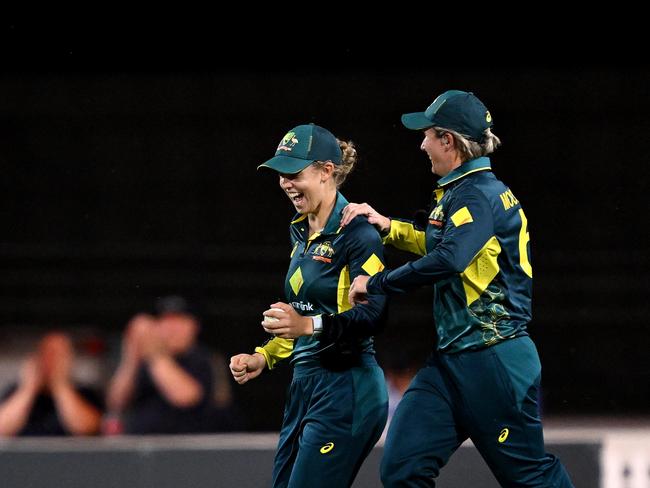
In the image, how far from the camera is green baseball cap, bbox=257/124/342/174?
11.4ft

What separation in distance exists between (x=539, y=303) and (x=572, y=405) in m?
Answer: 0.87

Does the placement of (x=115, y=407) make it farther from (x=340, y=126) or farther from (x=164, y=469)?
(x=340, y=126)

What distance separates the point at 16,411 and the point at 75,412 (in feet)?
0.87

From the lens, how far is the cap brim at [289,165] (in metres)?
3.47

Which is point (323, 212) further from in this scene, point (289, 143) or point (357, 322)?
point (357, 322)

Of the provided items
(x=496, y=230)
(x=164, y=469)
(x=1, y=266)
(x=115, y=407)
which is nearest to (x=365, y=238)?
(x=496, y=230)

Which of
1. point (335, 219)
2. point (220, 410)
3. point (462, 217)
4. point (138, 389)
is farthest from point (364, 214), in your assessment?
point (138, 389)

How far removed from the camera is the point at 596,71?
887cm

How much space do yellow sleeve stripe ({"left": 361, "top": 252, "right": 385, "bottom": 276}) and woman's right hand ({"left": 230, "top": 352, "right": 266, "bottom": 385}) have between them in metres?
0.44

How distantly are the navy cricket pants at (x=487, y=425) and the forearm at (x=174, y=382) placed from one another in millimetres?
2406

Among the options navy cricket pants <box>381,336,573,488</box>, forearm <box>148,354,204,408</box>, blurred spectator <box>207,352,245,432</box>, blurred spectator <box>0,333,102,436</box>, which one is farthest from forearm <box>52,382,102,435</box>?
navy cricket pants <box>381,336,573,488</box>

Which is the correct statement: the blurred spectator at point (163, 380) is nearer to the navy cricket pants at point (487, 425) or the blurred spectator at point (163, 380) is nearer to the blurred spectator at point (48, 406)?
the blurred spectator at point (48, 406)

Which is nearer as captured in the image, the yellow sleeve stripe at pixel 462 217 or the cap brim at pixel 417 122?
the yellow sleeve stripe at pixel 462 217

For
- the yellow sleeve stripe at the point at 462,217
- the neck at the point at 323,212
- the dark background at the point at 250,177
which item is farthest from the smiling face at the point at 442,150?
the dark background at the point at 250,177
